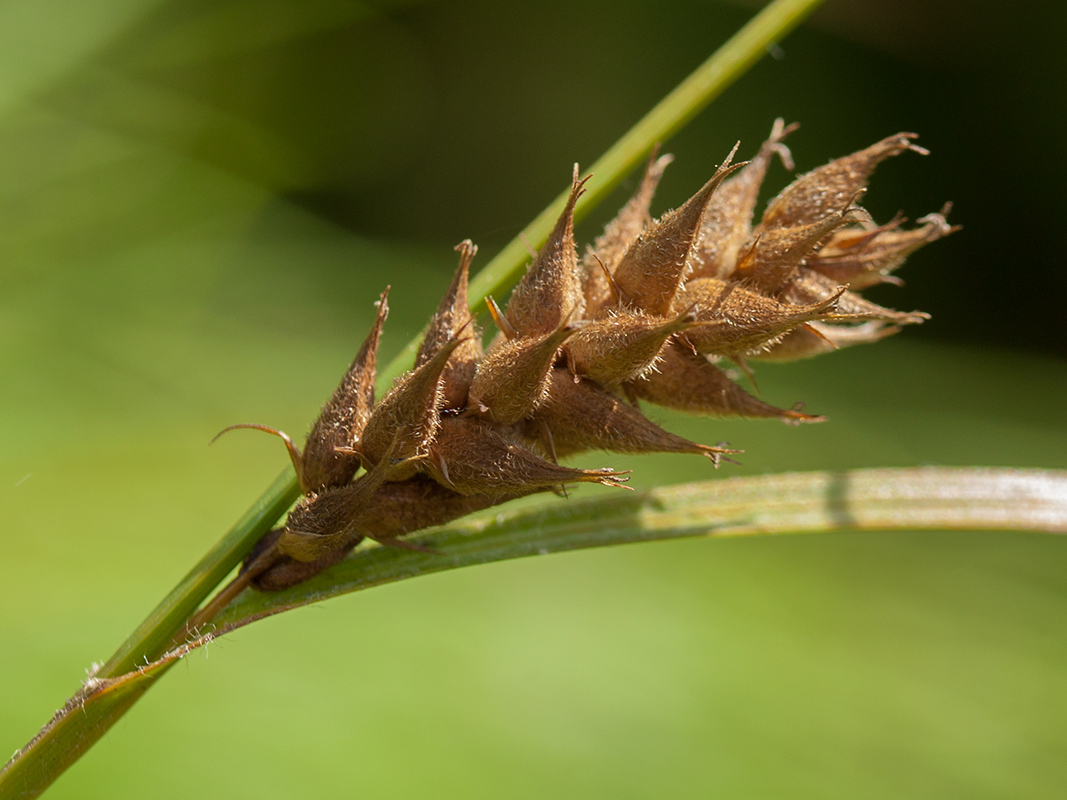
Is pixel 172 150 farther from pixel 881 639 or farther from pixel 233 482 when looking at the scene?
pixel 881 639

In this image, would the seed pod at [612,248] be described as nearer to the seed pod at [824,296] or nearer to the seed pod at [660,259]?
the seed pod at [660,259]

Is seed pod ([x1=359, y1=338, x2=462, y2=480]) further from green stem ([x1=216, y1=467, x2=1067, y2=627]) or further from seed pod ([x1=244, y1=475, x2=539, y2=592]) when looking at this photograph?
green stem ([x1=216, y1=467, x2=1067, y2=627])

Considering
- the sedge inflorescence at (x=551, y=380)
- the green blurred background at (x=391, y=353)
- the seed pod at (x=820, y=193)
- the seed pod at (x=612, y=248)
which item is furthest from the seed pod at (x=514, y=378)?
the seed pod at (x=820, y=193)

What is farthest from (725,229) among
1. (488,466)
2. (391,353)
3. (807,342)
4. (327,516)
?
(391,353)

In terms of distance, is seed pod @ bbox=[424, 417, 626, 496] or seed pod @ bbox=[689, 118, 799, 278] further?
seed pod @ bbox=[689, 118, 799, 278]

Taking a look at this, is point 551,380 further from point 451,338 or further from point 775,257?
point 775,257

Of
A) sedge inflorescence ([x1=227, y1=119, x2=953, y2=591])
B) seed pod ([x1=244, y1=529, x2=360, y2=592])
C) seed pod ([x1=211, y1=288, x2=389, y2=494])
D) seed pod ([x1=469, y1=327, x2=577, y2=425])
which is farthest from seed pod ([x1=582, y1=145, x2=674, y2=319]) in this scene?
seed pod ([x1=244, y1=529, x2=360, y2=592])

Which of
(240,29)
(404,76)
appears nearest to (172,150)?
(240,29)
